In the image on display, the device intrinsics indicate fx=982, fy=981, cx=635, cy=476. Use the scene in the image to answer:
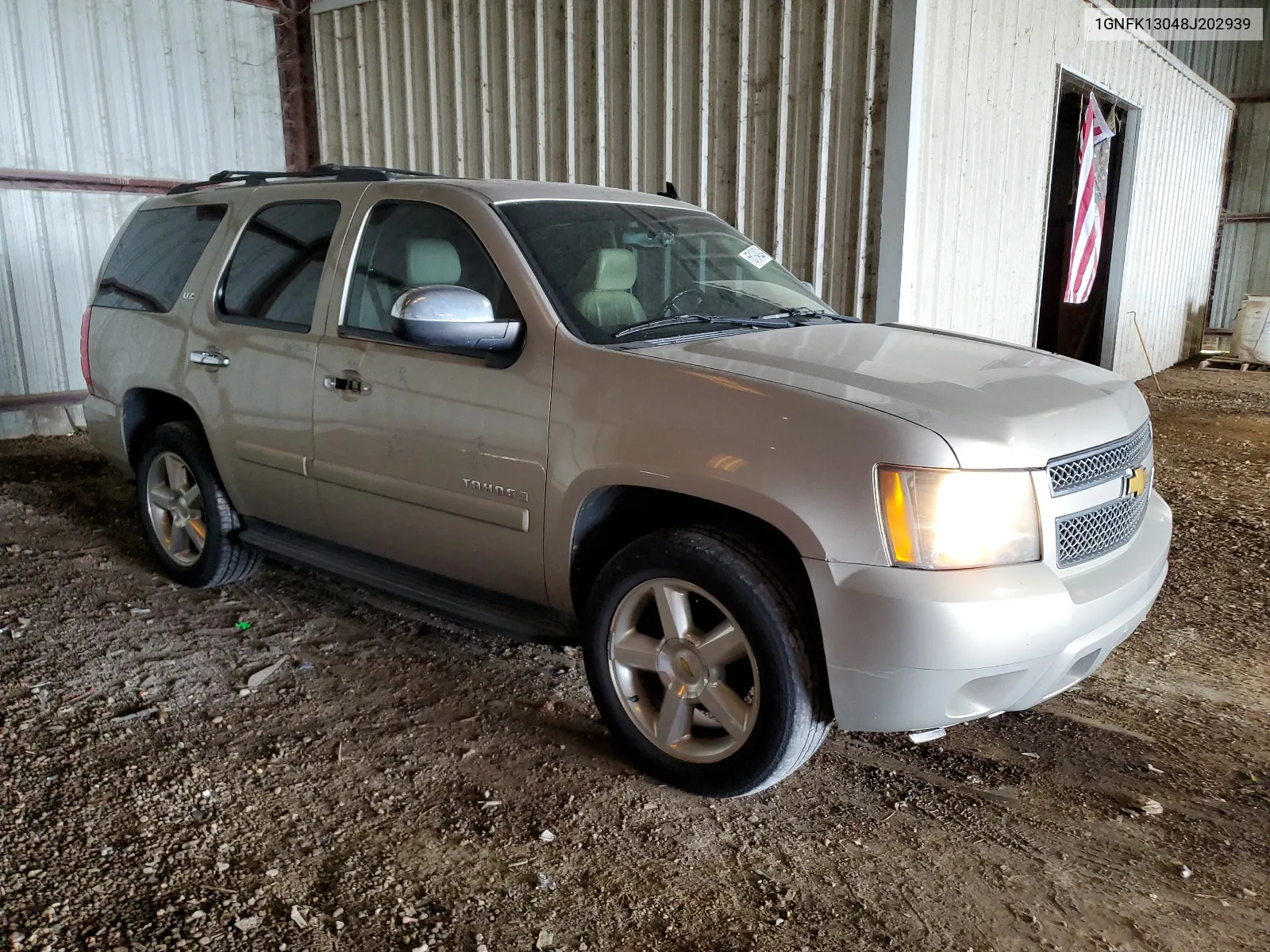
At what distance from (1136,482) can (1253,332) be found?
15.0 m

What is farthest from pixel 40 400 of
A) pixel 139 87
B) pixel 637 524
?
pixel 637 524

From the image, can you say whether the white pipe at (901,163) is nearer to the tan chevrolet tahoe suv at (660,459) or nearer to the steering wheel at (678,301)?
the tan chevrolet tahoe suv at (660,459)

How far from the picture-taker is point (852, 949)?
7.64ft

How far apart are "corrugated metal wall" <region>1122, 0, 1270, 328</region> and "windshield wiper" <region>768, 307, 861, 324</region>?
18369 mm

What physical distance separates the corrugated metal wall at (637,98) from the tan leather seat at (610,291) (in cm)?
386

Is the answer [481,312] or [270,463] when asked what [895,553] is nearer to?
[481,312]

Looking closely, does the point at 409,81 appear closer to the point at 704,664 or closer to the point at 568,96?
the point at 568,96

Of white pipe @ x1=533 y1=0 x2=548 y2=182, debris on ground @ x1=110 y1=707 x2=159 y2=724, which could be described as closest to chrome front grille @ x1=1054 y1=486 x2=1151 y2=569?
debris on ground @ x1=110 y1=707 x2=159 y2=724

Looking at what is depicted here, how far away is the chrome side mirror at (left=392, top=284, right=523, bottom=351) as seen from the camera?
10.0 ft

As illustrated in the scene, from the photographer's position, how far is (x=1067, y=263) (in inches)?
493

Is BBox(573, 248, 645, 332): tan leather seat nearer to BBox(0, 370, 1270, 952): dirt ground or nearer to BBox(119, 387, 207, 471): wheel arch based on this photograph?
BBox(0, 370, 1270, 952): dirt ground

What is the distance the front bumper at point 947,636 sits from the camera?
2.42 m

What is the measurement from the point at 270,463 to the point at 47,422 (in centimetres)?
644

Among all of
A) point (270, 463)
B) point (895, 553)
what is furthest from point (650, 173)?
point (895, 553)
